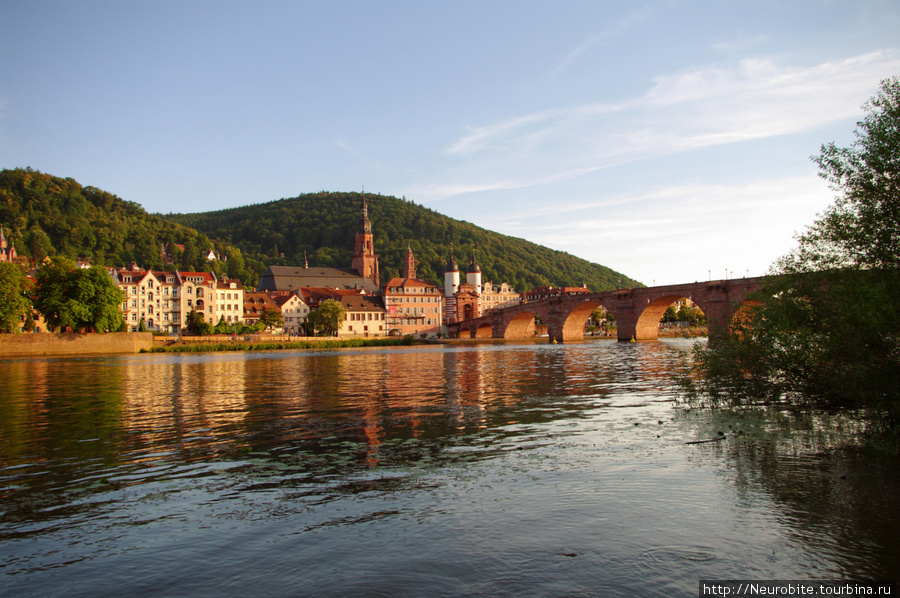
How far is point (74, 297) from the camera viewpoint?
71750 mm

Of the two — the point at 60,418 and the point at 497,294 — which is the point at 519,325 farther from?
the point at 60,418

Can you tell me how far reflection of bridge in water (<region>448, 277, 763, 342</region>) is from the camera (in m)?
64.2

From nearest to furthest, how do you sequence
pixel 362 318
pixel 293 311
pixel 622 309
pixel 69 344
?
pixel 69 344
pixel 622 309
pixel 362 318
pixel 293 311

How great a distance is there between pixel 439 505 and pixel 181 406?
1650 cm

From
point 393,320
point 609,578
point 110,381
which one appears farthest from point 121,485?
point 393,320

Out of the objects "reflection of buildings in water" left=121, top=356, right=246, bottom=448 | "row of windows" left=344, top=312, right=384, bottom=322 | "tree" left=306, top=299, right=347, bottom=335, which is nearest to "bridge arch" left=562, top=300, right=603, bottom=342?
"tree" left=306, top=299, right=347, bottom=335

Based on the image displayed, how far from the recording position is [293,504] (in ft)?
33.3

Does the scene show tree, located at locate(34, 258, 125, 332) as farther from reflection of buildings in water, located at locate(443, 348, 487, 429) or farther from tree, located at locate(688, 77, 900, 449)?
tree, located at locate(688, 77, 900, 449)

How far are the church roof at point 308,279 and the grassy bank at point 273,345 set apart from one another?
53162 mm

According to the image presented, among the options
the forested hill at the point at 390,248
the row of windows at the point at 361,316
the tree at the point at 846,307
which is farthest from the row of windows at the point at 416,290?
the tree at the point at 846,307

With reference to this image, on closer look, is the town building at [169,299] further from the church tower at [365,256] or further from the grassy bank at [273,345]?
the church tower at [365,256]

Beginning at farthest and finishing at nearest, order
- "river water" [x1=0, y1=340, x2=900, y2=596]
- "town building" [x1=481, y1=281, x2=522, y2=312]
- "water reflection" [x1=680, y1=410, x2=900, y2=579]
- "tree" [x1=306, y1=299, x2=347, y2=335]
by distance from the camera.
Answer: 1. "town building" [x1=481, y1=281, x2=522, y2=312]
2. "tree" [x1=306, y1=299, x2=347, y2=335]
3. "water reflection" [x1=680, y1=410, x2=900, y2=579]
4. "river water" [x1=0, y1=340, x2=900, y2=596]

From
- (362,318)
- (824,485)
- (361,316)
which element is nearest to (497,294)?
(362,318)

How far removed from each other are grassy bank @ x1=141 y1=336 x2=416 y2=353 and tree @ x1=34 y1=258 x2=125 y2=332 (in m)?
6.45
